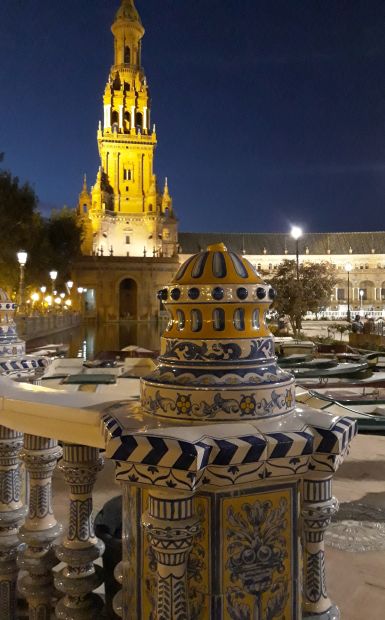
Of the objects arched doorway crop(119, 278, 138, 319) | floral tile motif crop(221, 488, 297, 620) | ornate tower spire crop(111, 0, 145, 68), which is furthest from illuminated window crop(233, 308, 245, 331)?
ornate tower spire crop(111, 0, 145, 68)

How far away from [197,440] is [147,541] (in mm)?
452

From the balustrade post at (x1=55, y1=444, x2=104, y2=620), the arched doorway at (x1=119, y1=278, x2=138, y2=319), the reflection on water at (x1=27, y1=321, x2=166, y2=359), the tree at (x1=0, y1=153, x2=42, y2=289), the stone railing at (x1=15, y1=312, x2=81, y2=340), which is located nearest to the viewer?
the balustrade post at (x1=55, y1=444, x2=104, y2=620)

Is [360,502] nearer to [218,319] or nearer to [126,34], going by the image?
[218,319]

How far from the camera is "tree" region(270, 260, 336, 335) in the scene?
88.6 feet

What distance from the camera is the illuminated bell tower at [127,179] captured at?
2837 inches

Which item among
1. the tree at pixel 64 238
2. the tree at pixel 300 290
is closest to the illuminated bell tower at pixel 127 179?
the tree at pixel 64 238

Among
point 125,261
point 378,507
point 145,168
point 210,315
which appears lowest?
point 378,507

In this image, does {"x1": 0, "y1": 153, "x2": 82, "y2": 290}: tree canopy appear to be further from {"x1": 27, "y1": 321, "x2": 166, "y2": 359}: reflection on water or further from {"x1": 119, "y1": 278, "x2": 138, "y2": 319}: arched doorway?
{"x1": 119, "y1": 278, "x2": 138, "y2": 319}: arched doorway

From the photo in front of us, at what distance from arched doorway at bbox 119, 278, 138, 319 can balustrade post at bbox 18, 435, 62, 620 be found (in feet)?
218

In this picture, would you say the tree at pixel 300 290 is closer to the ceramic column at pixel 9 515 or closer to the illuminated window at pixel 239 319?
the ceramic column at pixel 9 515

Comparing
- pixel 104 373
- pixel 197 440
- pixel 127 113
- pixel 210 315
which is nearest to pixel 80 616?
pixel 197 440

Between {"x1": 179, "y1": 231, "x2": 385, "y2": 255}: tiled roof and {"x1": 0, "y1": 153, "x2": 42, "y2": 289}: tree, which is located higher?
{"x1": 179, "y1": 231, "x2": 385, "y2": 255}: tiled roof

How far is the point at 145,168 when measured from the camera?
73.8 metres

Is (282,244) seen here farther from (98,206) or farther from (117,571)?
(117,571)
